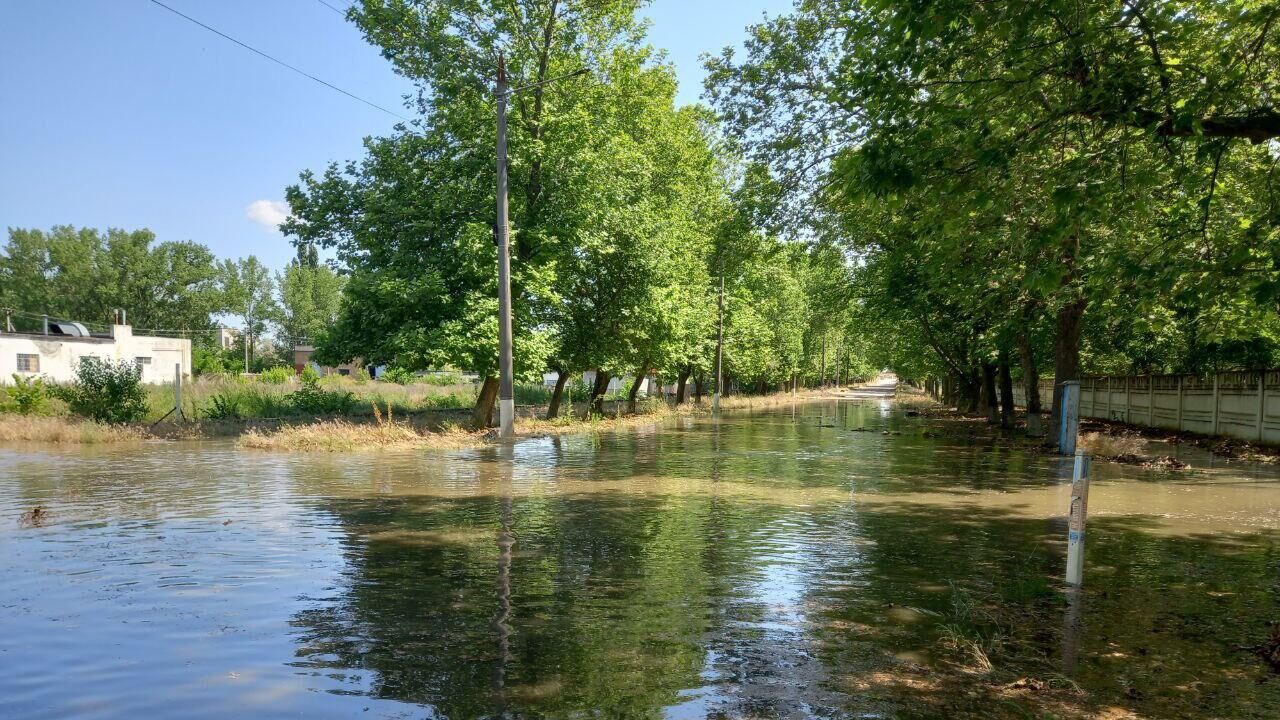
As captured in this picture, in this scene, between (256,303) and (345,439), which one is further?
(256,303)

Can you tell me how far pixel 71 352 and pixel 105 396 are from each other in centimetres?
2259

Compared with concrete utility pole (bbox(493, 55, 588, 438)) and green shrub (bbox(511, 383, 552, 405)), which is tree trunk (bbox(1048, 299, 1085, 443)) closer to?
concrete utility pole (bbox(493, 55, 588, 438))

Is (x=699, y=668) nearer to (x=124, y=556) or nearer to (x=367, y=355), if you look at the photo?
(x=124, y=556)

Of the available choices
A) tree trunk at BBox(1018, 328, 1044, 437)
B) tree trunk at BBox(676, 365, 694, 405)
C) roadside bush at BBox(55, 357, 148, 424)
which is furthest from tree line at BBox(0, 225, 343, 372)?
tree trunk at BBox(1018, 328, 1044, 437)

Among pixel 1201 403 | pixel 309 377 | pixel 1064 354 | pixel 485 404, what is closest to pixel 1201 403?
pixel 1201 403

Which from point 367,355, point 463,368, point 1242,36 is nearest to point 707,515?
point 1242,36

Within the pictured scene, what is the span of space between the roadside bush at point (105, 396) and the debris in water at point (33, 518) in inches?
632

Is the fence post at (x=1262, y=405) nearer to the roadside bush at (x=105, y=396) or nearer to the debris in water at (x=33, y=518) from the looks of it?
the debris in water at (x=33, y=518)

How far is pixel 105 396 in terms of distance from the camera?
24797 millimetres

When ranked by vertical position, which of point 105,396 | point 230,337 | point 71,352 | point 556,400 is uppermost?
point 230,337

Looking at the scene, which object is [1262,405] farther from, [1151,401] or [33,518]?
[33,518]

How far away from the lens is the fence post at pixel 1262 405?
23234mm

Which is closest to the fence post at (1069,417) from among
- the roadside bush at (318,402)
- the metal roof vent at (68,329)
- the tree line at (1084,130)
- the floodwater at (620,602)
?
the floodwater at (620,602)

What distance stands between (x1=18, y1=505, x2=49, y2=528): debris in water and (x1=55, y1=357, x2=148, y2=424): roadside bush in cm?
1607
